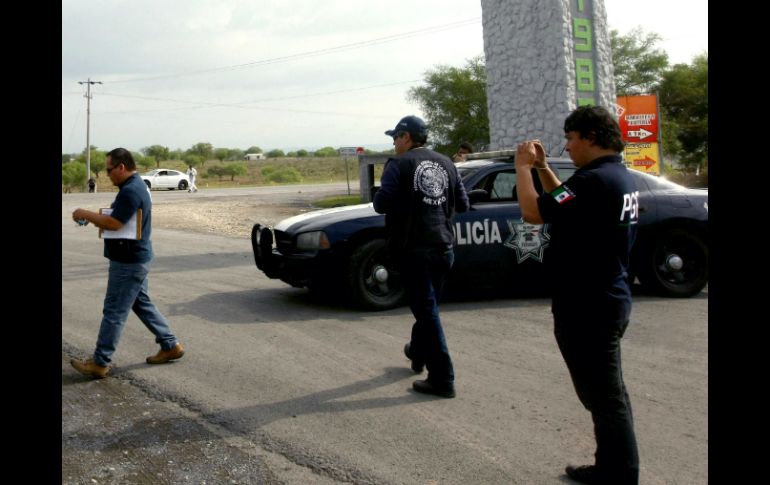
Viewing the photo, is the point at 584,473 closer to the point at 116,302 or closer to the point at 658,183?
the point at 116,302

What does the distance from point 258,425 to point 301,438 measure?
35cm

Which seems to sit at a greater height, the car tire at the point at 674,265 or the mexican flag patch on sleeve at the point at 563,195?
the mexican flag patch on sleeve at the point at 563,195

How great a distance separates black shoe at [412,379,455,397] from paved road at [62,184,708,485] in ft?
0.21

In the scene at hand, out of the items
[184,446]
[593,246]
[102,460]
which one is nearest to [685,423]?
[593,246]

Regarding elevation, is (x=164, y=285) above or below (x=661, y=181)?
below

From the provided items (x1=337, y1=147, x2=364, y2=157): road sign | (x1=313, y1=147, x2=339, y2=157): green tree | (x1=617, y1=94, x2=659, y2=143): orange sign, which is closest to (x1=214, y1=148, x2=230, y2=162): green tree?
(x1=313, y1=147, x2=339, y2=157): green tree

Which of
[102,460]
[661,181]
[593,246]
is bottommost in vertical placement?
[102,460]

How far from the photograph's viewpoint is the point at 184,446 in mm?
4141

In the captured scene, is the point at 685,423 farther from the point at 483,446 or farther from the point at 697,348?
the point at 697,348

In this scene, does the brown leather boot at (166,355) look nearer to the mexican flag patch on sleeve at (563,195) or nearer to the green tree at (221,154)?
the mexican flag patch on sleeve at (563,195)

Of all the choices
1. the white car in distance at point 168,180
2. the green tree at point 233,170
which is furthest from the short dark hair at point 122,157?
the green tree at point 233,170

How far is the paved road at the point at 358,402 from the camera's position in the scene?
12.6 ft

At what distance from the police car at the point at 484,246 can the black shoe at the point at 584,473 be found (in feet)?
13.0

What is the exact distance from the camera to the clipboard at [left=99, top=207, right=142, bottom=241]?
5539 millimetres
